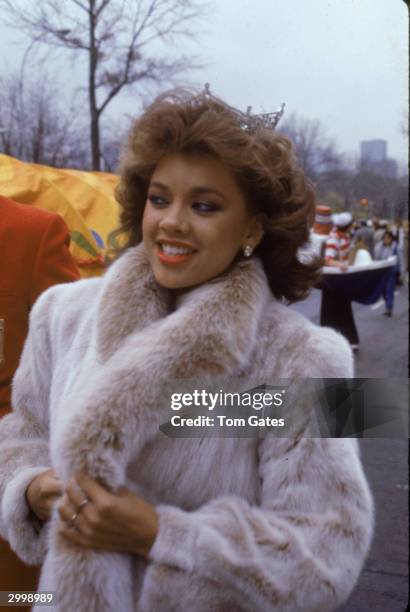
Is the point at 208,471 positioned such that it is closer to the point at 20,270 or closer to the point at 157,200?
the point at 157,200

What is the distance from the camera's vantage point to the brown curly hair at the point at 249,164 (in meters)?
1.38

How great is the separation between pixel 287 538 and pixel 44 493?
0.50m

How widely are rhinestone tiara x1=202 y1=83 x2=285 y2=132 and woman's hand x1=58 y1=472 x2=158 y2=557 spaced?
2.48 feet

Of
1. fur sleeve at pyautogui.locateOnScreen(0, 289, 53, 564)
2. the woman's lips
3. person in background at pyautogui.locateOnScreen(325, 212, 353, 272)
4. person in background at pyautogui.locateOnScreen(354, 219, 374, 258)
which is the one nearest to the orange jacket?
fur sleeve at pyautogui.locateOnScreen(0, 289, 53, 564)

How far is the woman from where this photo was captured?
1229 mm

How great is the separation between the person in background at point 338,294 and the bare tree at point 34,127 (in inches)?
131

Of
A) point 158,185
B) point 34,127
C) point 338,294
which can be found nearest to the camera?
point 158,185

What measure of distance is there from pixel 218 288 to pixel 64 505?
50 cm

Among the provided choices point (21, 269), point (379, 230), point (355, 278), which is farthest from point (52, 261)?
point (379, 230)

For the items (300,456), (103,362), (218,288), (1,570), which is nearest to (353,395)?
(300,456)

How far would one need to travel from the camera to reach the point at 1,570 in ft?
5.73

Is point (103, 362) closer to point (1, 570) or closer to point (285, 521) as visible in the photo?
point (285, 521)

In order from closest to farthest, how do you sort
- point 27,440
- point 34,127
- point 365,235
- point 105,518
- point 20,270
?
point 105,518 < point 27,440 < point 20,270 < point 34,127 < point 365,235

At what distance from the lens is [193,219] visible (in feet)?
4.52
